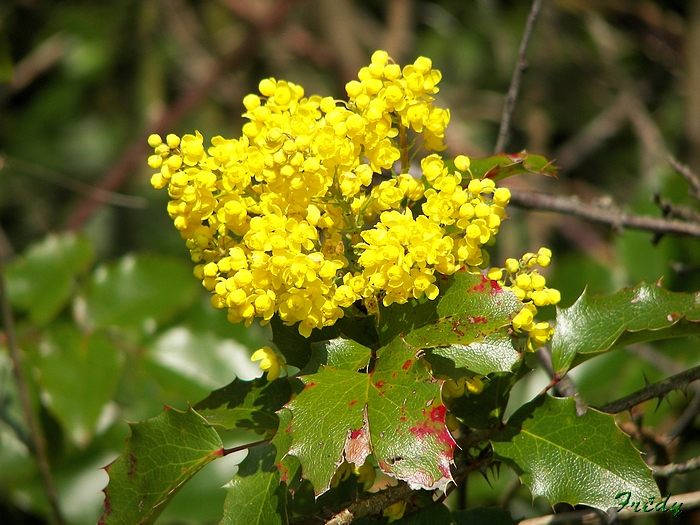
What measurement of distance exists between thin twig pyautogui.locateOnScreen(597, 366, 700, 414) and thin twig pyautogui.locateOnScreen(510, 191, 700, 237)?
59 centimetres

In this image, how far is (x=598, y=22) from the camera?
3971 mm

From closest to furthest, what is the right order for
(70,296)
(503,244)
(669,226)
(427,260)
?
(427,260) < (669,226) < (70,296) < (503,244)

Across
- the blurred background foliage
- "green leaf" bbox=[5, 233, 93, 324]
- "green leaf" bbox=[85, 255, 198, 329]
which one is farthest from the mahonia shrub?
the blurred background foliage

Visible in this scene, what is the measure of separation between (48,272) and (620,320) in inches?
68.5

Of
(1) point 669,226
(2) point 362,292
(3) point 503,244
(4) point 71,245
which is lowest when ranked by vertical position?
(3) point 503,244

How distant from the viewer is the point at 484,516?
4.09ft

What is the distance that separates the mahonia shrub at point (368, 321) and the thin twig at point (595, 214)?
473 mm

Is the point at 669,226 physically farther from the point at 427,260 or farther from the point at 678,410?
the point at 427,260

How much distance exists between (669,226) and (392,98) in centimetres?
95

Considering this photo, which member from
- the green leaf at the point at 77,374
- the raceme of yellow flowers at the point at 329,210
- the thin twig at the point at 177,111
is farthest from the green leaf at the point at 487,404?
the thin twig at the point at 177,111

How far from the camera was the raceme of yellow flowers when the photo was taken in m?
0.99

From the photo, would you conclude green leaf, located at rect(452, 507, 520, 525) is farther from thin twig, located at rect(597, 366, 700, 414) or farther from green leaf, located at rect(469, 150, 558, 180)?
green leaf, located at rect(469, 150, 558, 180)

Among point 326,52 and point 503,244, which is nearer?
point 503,244

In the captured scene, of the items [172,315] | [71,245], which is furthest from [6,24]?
[172,315]
